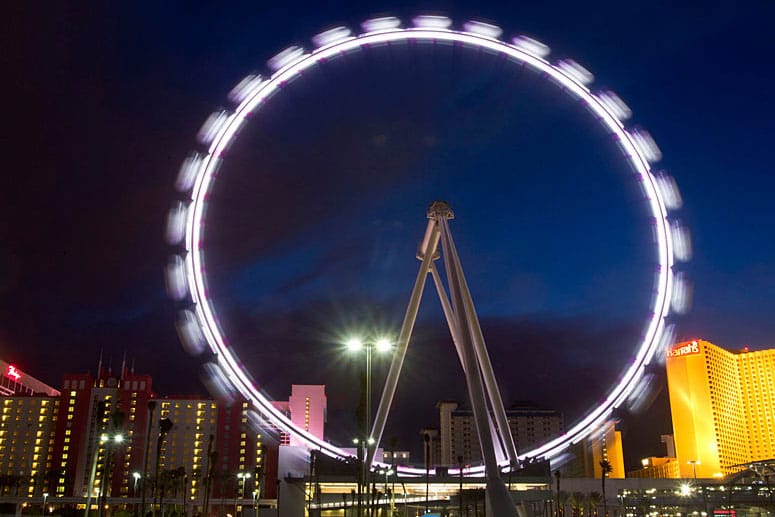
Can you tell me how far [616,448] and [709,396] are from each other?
20.8 metres

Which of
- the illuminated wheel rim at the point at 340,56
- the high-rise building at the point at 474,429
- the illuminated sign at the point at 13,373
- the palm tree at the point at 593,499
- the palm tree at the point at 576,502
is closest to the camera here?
the illuminated wheel rim at the point at 340,56

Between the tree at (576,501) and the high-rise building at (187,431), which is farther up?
the high-rise building at (187,431)

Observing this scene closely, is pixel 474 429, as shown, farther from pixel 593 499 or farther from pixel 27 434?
pixel 593 499

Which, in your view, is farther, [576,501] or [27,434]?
[27,434]

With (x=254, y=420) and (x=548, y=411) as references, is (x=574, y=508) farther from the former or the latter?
(x=548, y=411)

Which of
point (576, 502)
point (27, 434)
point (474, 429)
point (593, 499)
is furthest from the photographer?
point (474, 429)

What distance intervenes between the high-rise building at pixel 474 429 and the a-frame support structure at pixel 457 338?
5221 inches

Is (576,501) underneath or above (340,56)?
underneath

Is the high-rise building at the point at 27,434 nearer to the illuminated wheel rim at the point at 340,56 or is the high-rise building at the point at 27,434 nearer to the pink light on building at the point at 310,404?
the pink light on building at the point at 310,404

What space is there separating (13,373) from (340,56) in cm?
11627

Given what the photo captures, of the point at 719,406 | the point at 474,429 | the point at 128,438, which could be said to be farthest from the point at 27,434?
the point at 719,406

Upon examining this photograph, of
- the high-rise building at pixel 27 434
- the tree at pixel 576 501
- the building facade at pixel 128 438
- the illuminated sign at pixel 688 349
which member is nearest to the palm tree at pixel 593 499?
the tree at pixel 576 501

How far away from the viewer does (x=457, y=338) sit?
102 feet

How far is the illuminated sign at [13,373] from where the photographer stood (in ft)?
413
